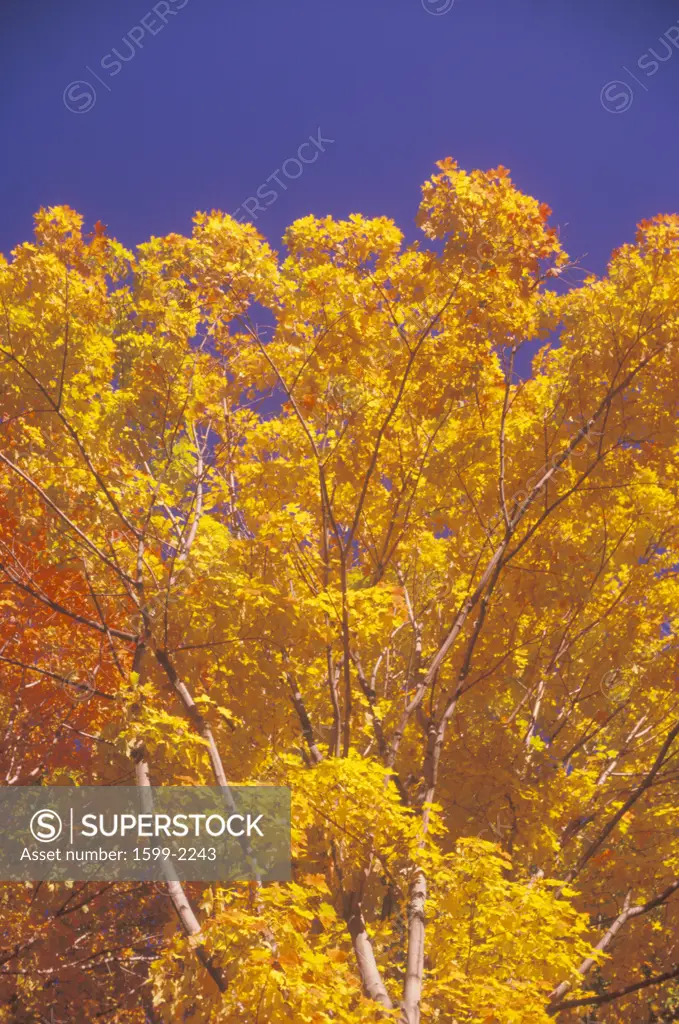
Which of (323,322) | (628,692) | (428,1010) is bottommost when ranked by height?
(428,1010)

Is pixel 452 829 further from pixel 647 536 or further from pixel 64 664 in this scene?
pixel 64 664

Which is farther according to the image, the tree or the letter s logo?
the letter s logo

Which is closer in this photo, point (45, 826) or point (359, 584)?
point (45, 826)

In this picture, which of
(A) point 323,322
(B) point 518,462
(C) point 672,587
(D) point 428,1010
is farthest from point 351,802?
(C) point 672,587

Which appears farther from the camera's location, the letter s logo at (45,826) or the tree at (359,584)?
the letter s logo at (45,826)

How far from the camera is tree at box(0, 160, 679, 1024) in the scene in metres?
5.15

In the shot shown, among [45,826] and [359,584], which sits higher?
[359,584]

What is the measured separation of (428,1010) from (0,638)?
20.3 feet

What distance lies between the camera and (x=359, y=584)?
8453mm

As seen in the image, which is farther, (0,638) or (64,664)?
(0,638)

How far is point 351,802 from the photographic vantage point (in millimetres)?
5004

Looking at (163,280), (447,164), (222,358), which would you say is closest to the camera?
(447,164)

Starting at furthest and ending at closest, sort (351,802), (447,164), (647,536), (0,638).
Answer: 1. (0,638)
2. (647,536)
3. (447,164)
4. (351,802)

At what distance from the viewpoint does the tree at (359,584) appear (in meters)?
5.15
